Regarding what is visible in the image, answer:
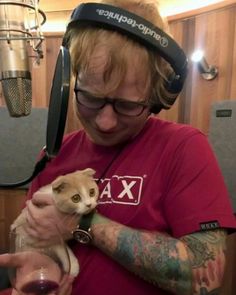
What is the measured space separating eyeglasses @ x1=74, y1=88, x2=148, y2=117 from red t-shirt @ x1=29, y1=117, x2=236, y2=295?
8 cm

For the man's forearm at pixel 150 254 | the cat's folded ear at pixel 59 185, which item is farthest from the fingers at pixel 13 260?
the cat's folded ear at pixel 59 185

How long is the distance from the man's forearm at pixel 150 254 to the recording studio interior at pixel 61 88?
19cm

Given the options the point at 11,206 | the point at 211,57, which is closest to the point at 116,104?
the point at 211,57

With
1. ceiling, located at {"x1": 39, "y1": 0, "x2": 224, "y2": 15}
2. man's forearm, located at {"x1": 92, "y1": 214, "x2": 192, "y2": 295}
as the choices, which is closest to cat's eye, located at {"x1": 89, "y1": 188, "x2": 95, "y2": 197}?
man's forearm, located at {"x1": 92, "y1": 214, "x2": 192, "y2": 295}

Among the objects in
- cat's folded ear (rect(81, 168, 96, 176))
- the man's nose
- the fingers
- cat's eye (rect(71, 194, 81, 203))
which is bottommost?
the fingers

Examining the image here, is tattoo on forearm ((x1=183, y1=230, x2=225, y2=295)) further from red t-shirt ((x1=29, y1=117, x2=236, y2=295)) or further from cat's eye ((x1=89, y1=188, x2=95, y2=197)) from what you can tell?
cat's eye ((x1=89, y1=188, x2=95, y2=197))

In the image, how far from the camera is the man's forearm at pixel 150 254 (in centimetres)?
66

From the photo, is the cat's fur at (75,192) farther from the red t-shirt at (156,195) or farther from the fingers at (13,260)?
the fingers at (13,260)

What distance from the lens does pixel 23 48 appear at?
2.53 feet

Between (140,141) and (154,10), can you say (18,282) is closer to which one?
(140,141)

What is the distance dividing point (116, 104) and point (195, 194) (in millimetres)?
240

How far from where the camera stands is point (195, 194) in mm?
703

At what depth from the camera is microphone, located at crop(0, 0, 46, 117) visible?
2.38 feet

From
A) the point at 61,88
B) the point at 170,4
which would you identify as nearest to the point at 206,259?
the point at 61,88
